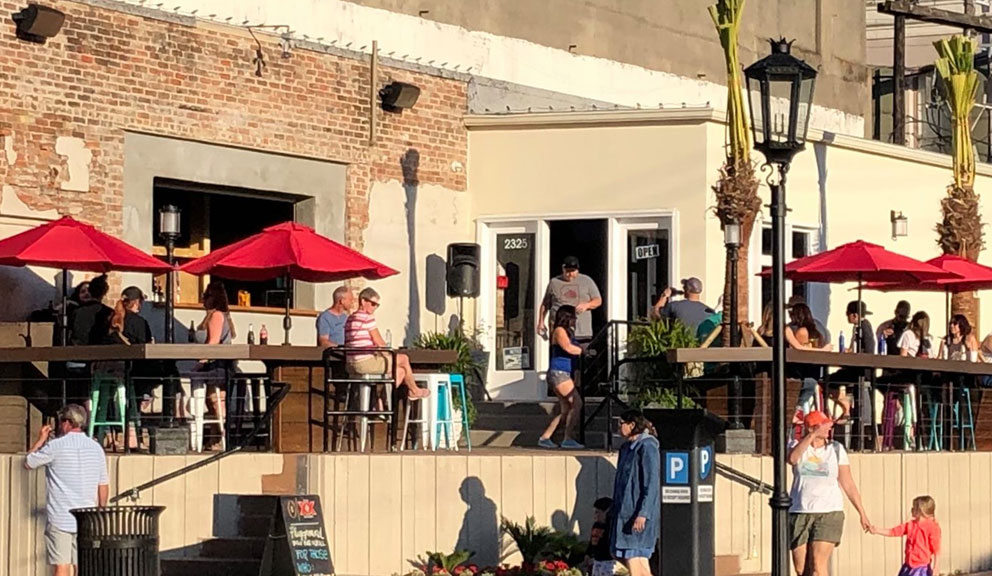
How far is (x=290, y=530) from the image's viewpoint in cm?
1537

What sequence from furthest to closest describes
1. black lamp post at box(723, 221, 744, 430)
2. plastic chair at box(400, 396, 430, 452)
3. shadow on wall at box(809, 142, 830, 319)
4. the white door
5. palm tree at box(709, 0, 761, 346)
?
shadow on wall at box(809, 142, 830, 319) < the white door < palm tree at box(709, 0, 761, 346) < plastic chair at box(400, 396, 430, 452) < black lamp post at box(723, 221, 744, 430)

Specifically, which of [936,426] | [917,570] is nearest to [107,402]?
[917,570]

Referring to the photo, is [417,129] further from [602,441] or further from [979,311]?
[979,311]

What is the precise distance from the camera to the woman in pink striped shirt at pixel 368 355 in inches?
691

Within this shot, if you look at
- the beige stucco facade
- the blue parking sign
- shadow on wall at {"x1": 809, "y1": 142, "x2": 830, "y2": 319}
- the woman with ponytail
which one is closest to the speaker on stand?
the beige stucco facade

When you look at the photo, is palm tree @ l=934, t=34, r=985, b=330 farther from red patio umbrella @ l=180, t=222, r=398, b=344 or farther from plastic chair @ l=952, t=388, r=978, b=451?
red patio umbrella @ l=180, t=222, r=398, b=344

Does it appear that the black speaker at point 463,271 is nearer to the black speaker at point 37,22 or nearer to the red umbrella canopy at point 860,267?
the red umbrella canopy at point 860,267

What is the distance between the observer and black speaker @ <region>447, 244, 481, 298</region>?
2400 cm

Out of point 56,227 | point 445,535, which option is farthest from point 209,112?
point 445,535

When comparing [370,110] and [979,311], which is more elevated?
[370,110]

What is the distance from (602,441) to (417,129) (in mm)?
5643

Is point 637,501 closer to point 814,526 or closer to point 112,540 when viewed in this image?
point 814,526

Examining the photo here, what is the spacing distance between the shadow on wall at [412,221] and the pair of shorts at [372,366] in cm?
625

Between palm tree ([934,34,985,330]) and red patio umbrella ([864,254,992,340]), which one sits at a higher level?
palm tree ([934,34,985,330])
